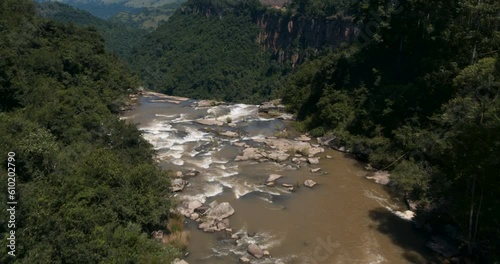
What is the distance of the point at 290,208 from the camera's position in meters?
25.7

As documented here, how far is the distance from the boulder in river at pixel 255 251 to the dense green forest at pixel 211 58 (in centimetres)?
8314

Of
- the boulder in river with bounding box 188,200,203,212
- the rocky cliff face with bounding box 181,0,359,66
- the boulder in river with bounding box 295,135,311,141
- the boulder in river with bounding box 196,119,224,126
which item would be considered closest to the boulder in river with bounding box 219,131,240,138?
the boulder in river with bounding box 196,119,224,126

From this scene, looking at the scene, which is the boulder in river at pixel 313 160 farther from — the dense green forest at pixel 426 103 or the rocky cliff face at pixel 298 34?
the rocky cliff face at pixel 298 34

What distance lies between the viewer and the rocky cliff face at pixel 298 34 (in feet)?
320

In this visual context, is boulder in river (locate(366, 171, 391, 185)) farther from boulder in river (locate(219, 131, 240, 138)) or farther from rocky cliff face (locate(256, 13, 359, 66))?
rocky cliff face (locate(256, 13, 359, 66))

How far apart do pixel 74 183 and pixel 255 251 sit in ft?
33.2

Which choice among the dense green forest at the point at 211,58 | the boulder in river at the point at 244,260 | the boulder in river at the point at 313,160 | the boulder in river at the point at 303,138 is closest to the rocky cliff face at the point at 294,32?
the dense green forest at the point at 211,58

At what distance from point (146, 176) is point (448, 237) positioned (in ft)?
58.7

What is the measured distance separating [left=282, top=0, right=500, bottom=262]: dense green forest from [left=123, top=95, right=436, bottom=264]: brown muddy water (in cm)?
272

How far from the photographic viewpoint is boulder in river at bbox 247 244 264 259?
20.0 meters

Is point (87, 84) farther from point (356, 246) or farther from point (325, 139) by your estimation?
point (356, 246)

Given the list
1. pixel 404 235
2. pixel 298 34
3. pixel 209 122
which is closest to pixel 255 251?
pixel 404 235

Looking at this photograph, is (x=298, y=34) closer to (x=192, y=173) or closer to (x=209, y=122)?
(x=209, y=122)

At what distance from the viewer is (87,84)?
49.2m
